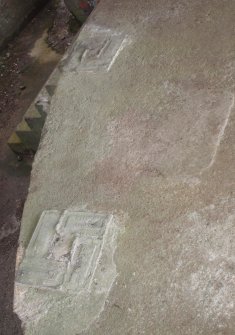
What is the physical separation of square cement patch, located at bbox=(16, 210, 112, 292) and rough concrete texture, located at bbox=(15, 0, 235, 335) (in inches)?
1.9

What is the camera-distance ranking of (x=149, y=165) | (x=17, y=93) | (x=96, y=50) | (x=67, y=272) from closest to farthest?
(x=67, y=272) < (x=149, y=165) < (x=96, y=50) < (x=17, y=93)

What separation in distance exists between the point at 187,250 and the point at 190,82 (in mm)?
887

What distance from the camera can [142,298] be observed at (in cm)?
164

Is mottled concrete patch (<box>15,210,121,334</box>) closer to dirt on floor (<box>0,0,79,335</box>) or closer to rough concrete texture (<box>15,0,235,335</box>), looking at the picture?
rough concrete texture (<box>15,0,235,335</box>)

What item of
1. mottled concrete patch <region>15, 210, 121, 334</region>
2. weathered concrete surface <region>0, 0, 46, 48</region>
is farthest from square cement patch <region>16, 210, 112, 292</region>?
weathered concrete surface <region>0, 0, 46, 48</region>

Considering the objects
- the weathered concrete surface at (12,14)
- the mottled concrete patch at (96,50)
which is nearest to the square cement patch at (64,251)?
the mottled concrete patch at (96,50)

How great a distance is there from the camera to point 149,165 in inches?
77.4

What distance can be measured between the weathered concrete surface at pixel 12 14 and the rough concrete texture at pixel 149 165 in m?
2.38

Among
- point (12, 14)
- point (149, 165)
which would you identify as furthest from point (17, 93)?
point (149, 165)

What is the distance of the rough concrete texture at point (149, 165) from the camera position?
5.32ft

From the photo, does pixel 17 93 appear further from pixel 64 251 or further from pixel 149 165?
pixel 64 251

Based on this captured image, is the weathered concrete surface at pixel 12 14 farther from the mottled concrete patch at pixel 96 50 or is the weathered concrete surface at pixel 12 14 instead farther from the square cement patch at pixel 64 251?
the square cement patch at pixel 64 251

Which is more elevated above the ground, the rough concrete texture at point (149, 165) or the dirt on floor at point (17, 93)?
the rough concrete texture at point (149, 165)

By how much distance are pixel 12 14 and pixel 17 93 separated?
1062 mm
